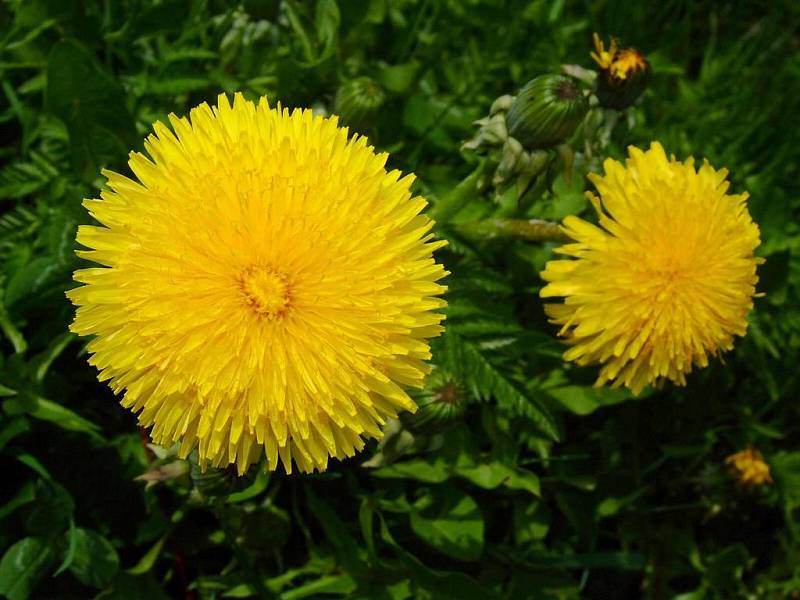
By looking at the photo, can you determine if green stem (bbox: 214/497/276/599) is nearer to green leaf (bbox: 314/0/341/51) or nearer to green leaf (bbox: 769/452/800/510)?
green leaf (bbox: 314/0/341/51)

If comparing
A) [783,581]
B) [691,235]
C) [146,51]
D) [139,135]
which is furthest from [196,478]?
[783,581]

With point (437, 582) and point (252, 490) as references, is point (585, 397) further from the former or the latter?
point (252, 490)

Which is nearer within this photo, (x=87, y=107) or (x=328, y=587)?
(x=87, y=107)

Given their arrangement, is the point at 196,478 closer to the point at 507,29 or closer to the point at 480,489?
the point at 480,489

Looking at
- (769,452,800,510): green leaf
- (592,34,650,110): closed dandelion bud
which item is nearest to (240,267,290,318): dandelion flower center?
(592,34,650,110): closed dandelion bud

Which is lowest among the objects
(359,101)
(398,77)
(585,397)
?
(585,397)

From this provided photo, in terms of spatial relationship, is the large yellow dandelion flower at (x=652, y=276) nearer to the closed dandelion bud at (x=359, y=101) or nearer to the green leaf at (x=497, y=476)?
the green leaf at (x=497, y=476)

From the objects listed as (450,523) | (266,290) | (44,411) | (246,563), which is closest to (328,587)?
(246,563)
